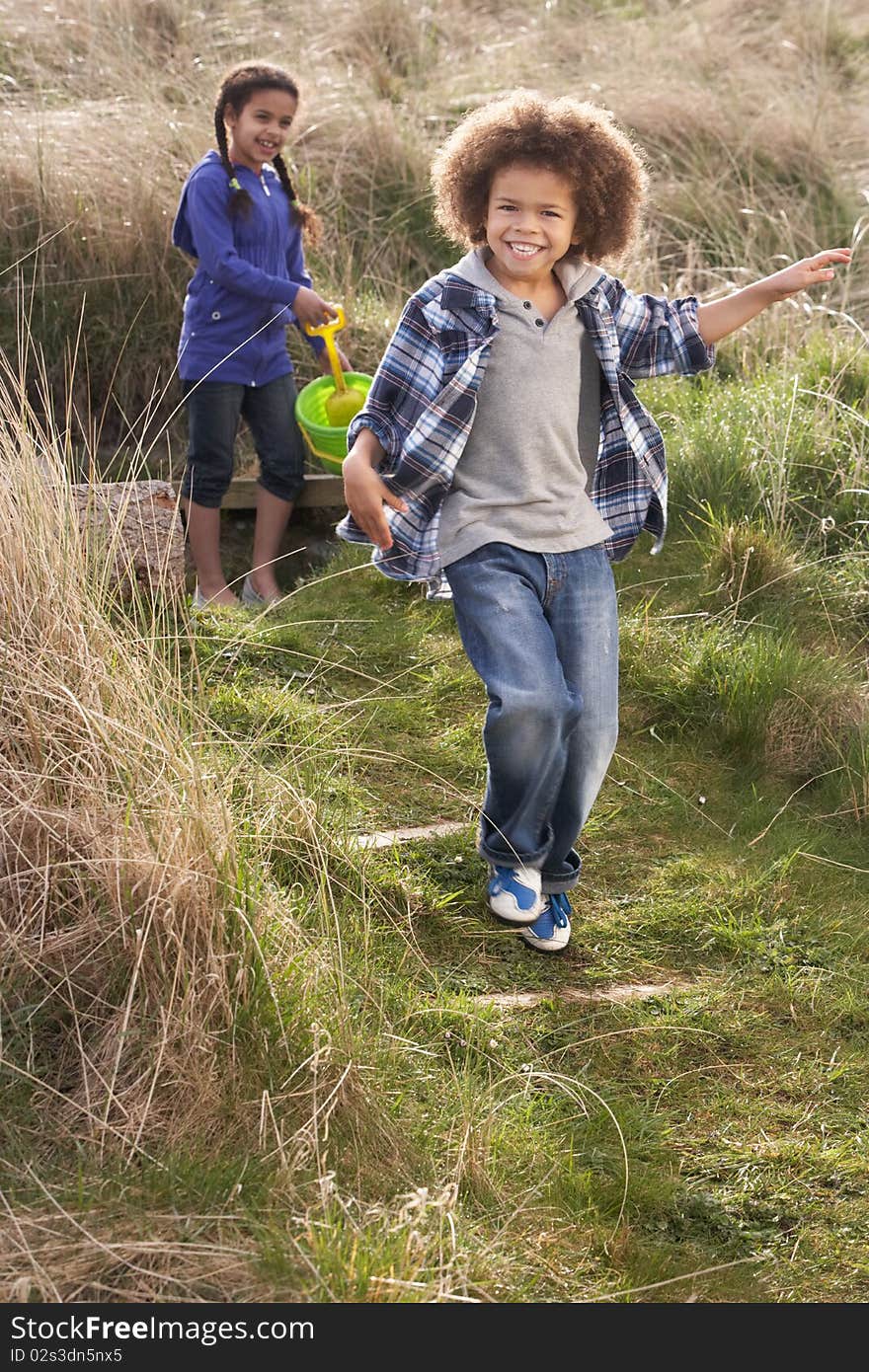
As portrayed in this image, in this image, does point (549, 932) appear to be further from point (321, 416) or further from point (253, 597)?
point (321, 416)

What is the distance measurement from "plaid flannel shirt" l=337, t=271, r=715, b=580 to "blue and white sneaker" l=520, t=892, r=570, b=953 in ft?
2.77

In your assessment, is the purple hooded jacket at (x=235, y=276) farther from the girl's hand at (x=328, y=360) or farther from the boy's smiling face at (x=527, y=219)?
the boy's smiling face at (x=527, y=219)

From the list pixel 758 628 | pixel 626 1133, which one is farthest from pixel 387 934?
pixel 758 628

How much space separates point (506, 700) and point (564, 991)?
0.68m

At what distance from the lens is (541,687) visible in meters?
3.29

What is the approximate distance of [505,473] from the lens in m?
3.44

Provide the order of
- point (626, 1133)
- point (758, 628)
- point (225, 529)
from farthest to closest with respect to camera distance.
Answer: point (225, 529), point (758, 628), point (626, 1133)

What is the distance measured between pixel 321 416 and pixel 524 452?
2.70 meters

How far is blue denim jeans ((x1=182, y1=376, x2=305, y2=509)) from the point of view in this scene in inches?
219

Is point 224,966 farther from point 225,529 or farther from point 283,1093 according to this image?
point 225,529

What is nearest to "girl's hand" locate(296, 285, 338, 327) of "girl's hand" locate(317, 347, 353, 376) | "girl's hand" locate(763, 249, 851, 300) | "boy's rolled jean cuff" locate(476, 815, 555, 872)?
"girl's hand" locate(317, 347, 353, 376)

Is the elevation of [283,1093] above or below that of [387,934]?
above

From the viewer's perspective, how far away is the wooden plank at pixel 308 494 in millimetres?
6152

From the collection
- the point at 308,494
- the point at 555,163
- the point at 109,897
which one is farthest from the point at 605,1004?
the point at 308,494
